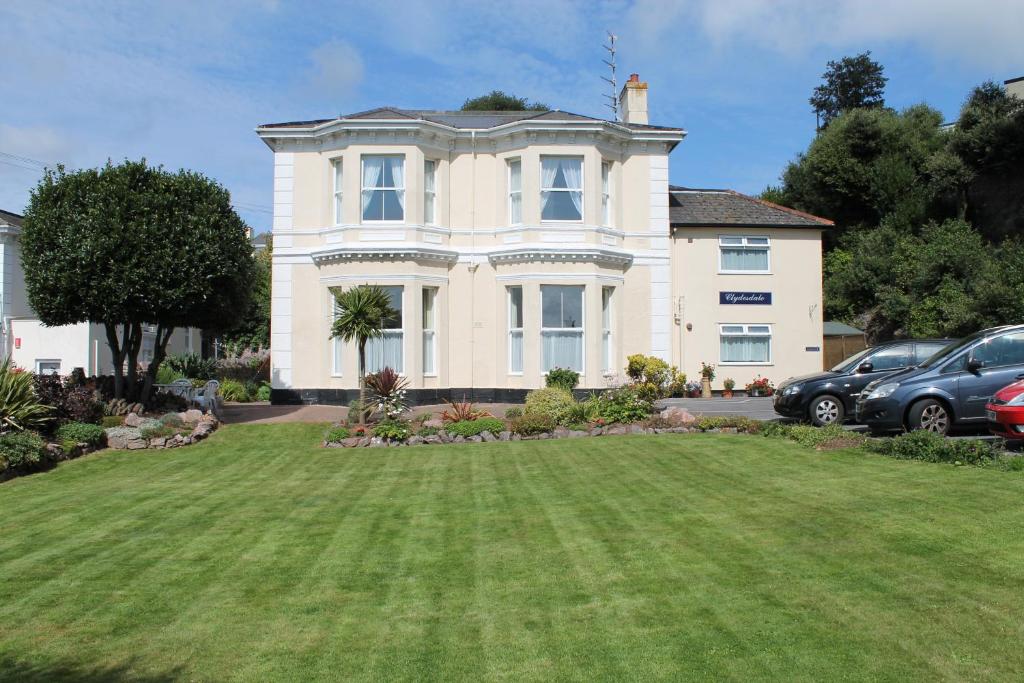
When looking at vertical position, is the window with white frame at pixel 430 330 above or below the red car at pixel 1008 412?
above

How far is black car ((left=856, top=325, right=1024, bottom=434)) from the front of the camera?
13859mm

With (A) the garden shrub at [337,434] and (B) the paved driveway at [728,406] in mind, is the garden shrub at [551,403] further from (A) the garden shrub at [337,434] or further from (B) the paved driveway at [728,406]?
(A) the garden shrub at [337,434]

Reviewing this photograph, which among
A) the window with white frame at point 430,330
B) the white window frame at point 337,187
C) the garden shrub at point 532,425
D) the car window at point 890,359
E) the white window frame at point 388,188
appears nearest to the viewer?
the garden shrub at point 532,425

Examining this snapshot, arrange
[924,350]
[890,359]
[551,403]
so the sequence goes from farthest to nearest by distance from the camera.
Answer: [551,403] → [924,350] → [890,359]

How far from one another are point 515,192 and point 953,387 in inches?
561

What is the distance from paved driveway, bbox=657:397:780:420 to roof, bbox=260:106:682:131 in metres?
8.44

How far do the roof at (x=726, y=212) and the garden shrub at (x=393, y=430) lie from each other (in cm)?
1308

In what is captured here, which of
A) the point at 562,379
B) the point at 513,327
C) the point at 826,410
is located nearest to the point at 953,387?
the point at 826,410

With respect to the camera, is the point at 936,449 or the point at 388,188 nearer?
the point at 936,449

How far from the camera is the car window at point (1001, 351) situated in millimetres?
14109

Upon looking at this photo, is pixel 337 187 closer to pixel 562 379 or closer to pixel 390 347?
pixel 390 347

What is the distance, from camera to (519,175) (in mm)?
25094

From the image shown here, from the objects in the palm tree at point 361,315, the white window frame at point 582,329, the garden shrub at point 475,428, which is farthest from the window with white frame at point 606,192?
the garden shrub at point 475,428

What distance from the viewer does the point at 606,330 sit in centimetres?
A: 2525
